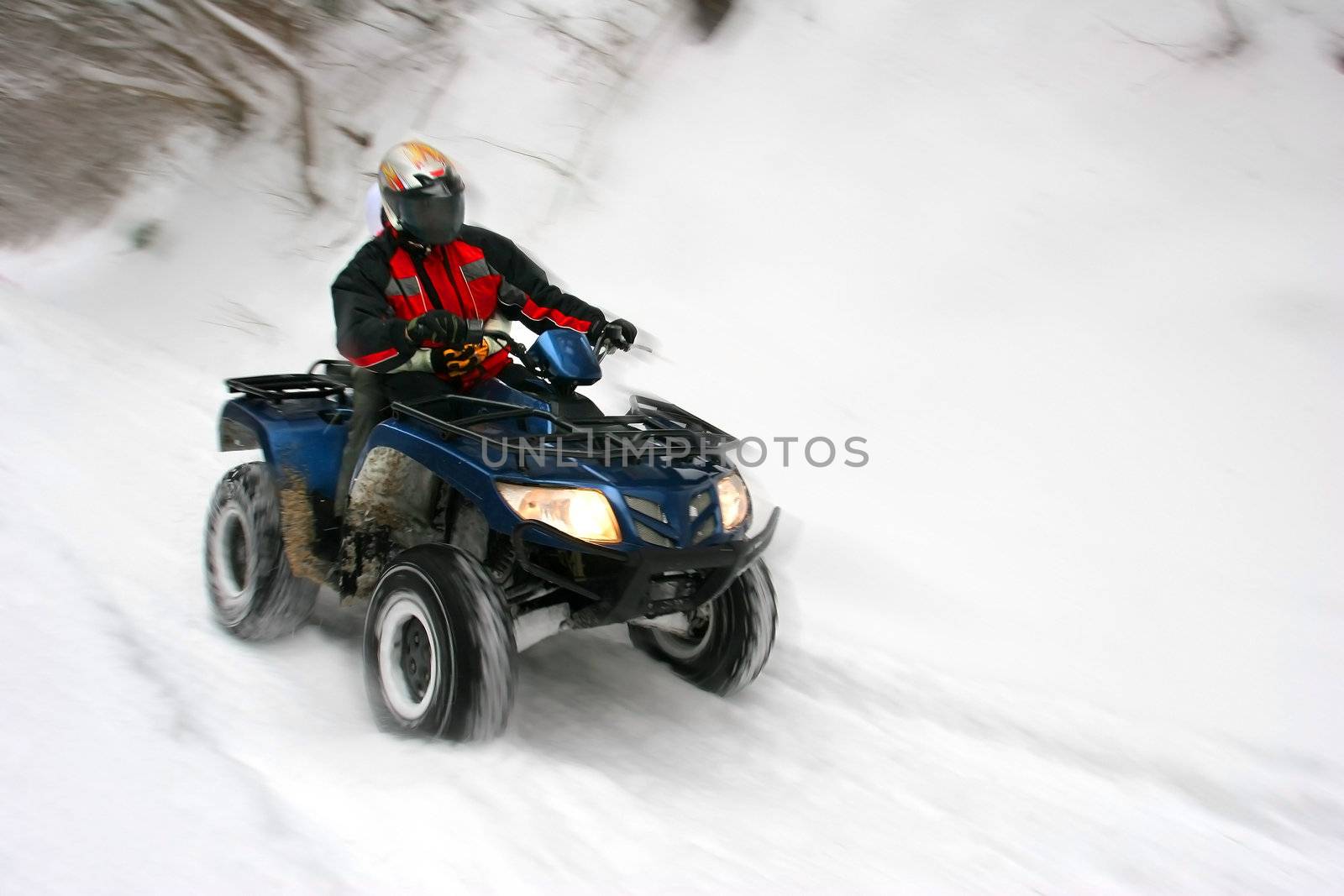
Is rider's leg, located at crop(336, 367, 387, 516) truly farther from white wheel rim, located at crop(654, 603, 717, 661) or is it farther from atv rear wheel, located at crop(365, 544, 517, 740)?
white wheel rim, located at crop(654, 603, 717, 661)

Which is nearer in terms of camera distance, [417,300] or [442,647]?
[442,647]

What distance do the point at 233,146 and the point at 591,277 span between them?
21.5ft

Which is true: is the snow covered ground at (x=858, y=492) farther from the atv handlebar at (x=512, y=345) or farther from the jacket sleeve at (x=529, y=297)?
the atv handlebar at (x=512, y=345)

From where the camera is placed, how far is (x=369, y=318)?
3.65 meters

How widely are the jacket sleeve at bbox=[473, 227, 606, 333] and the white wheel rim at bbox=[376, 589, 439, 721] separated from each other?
144 centimetres

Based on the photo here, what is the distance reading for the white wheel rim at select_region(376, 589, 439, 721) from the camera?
129 inches

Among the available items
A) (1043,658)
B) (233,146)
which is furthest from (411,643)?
(233,146)

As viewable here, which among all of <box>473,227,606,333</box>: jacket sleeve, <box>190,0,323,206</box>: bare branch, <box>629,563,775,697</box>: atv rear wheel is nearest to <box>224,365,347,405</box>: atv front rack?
<box>473,227,606,333</box>: jacket sleeve

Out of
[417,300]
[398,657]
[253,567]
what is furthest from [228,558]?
[417,300]

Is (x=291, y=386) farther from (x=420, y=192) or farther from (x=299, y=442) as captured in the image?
(x=420, y=192)

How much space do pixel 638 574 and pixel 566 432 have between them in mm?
599

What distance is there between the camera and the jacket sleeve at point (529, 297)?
4324mm

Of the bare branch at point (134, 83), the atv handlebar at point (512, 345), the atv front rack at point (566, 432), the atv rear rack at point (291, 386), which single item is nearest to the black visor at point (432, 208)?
the atv handlebar at point (512, 345)

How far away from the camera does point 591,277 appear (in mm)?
8672
